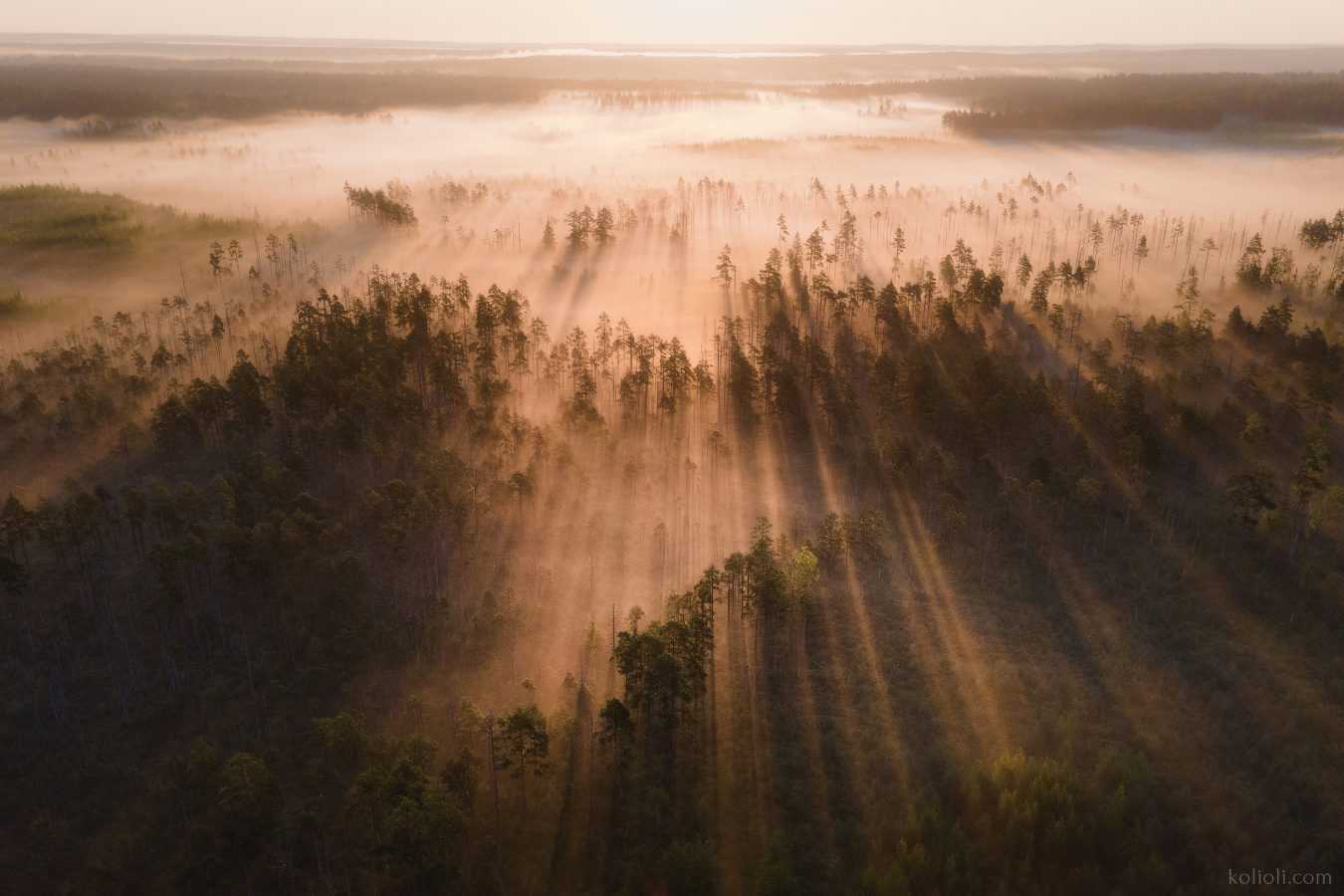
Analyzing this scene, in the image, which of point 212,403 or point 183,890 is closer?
point 183,890

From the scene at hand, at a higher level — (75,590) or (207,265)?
(207,265)

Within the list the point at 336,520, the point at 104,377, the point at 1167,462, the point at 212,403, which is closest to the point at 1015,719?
the point at 1167,462

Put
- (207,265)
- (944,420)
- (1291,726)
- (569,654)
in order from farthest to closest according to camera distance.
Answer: (207,265)
(944,420)
(569,654)
(1291,726)

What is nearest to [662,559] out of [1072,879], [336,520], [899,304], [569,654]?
[569,654]

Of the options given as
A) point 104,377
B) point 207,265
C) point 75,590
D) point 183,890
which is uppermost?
point 207,265

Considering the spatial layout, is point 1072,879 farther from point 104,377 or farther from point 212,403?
point 104,377

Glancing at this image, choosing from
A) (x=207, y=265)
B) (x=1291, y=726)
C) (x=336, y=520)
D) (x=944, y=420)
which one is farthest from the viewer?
(x=207, y=265)

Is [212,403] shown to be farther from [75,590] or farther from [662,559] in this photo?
[662,559]
